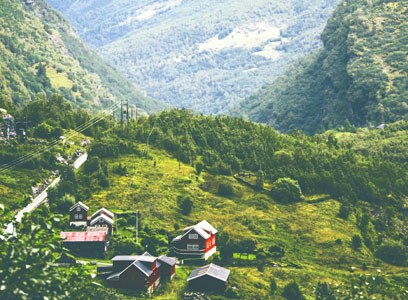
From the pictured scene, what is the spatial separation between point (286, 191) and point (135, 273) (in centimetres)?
5600

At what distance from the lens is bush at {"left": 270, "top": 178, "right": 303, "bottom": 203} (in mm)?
153375

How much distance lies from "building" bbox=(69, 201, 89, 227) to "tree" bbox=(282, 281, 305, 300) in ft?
102

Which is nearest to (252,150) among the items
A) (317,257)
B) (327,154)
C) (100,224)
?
(327,154)

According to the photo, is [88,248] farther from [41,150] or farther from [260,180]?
[260,180]

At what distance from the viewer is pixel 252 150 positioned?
175m

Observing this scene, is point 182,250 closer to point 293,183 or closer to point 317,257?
point 317,257

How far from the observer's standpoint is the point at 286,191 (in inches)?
6043

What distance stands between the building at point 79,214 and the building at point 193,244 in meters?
13.3

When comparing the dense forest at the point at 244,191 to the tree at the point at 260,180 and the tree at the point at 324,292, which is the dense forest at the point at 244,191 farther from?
the tree at the point at 260,180

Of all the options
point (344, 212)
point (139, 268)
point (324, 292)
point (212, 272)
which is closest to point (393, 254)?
point (344, 212)

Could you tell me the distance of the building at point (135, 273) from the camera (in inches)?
4033

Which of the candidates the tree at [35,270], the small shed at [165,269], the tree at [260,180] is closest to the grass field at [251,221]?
the small shed at [165,269]

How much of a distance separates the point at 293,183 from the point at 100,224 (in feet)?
146

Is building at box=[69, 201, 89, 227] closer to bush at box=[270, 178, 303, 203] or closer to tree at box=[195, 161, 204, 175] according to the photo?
tree at box=[195, 161, 204, 175]
